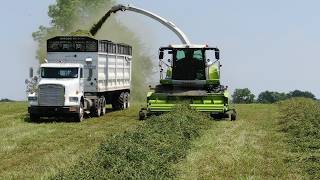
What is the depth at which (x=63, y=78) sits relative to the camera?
28391mm

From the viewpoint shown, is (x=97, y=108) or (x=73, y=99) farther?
(x=97, y=108)

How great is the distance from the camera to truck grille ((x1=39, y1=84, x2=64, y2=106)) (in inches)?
1082

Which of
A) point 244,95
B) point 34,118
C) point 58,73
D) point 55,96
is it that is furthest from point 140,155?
point 244,95

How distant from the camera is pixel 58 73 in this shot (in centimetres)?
2850

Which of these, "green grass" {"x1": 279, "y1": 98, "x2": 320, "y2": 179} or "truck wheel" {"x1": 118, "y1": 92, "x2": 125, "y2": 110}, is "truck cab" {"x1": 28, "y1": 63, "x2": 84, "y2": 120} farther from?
"green grass" {"x1": 279, "y1": 98, "x2": 320, "y2": 179}

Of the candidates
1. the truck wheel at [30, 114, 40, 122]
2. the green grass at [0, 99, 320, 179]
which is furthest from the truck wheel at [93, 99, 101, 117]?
the green grass at [0, 99, 320, 179]

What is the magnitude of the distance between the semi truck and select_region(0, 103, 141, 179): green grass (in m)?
1.03

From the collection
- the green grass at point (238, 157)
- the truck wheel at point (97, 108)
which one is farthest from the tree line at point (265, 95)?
the green grass at point (238, 157)

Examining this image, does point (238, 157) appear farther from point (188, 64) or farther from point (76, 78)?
point (188, 64)

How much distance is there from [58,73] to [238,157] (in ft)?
50.0

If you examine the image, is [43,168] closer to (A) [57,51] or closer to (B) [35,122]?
(B) [35,122]

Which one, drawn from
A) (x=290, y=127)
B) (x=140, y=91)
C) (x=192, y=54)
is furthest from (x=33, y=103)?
(x=140, y=91)

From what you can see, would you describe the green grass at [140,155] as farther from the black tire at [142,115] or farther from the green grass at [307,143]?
the black tire at [142,115]

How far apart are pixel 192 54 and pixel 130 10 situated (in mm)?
13498
